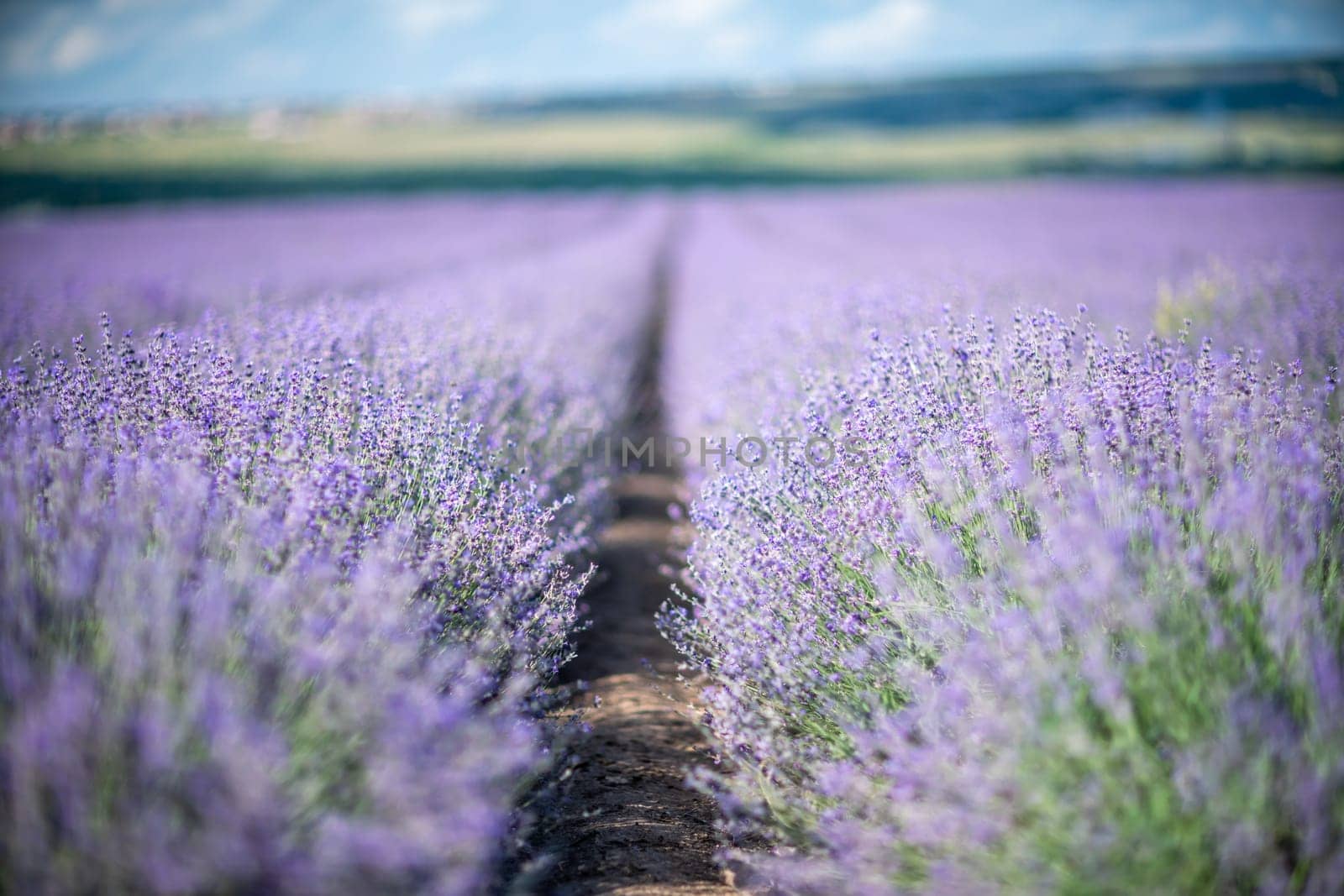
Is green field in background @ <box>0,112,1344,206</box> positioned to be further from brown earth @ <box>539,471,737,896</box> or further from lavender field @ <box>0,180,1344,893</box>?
brown earth @ <box>539,471,737,896</box>

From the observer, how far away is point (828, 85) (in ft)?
231

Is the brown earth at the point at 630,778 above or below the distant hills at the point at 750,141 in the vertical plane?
below

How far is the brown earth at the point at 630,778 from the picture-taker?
7.20ft

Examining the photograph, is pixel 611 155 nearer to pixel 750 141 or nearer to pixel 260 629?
pixel 750 141

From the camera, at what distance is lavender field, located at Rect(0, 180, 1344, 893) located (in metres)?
1.36

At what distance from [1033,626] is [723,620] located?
784 millimetres

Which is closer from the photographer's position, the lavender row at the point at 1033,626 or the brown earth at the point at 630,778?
the lavender row at the point at 1033,626

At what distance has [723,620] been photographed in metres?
2.26

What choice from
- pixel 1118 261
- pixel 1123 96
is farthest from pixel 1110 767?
pixel 1123 96

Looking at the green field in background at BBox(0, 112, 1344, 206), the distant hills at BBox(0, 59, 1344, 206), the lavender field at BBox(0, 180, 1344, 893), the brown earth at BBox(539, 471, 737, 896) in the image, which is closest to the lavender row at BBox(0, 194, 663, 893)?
the lavender field at BBox(0, 180, 1344, 893)

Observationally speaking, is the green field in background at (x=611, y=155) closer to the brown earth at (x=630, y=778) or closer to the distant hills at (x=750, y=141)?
the distant hills at (x=750, y=141)

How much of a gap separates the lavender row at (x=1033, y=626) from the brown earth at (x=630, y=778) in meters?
0.18

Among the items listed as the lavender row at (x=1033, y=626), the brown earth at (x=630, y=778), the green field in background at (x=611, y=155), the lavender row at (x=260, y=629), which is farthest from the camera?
the green field in background at (x=611, y=155)

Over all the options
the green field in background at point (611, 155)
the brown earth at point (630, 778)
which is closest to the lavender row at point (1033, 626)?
the brown earth at point (630, 778)
